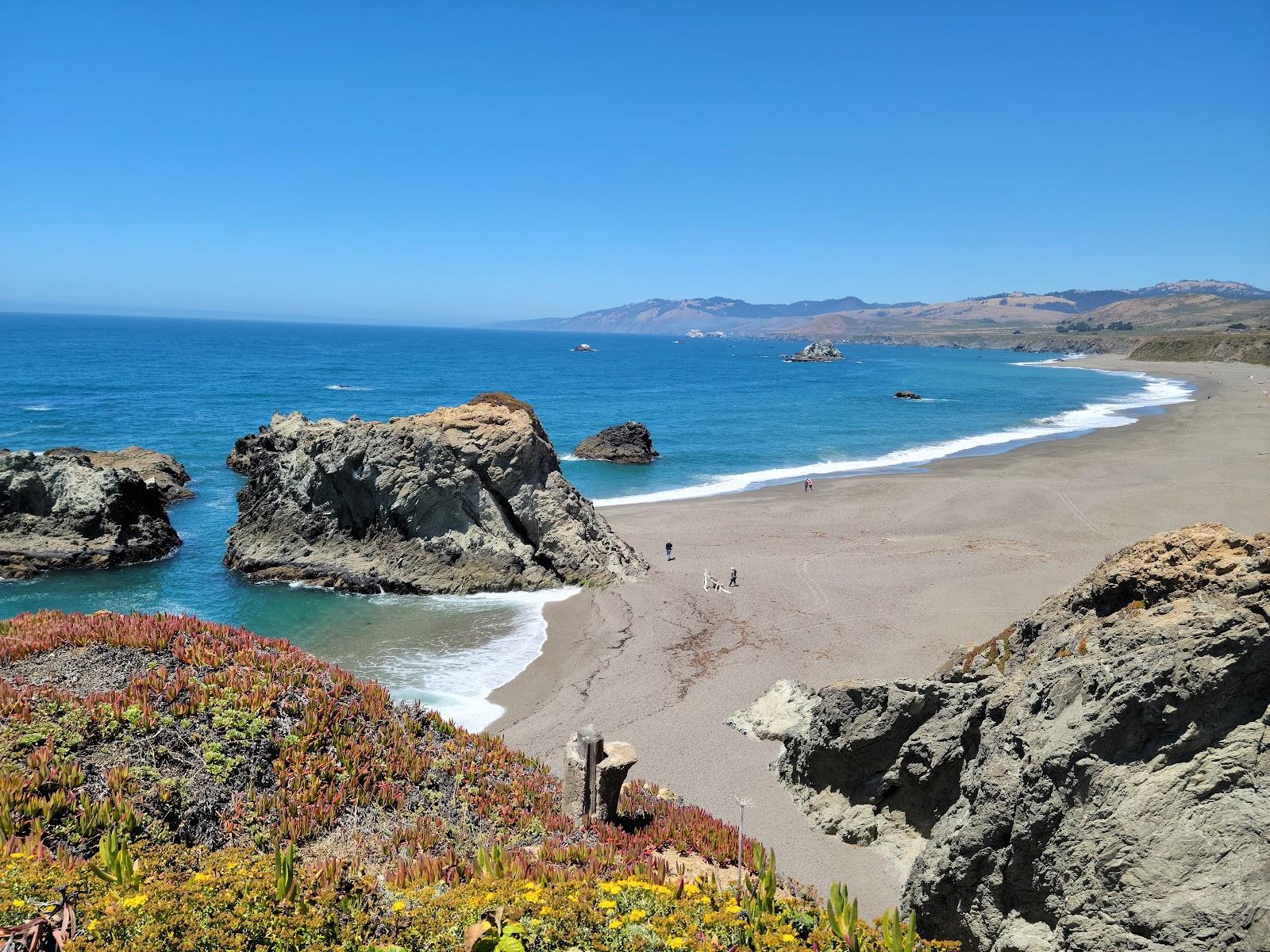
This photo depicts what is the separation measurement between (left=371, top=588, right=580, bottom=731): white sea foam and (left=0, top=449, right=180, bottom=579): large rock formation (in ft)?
38.1

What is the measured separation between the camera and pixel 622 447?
56.1 m

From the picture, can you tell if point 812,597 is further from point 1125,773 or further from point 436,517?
point 1125,773

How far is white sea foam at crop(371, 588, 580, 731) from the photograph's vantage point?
18.3m

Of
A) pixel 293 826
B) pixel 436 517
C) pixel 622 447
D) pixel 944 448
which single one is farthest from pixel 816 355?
pixel 293 826

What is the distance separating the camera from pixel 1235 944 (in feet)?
20.5

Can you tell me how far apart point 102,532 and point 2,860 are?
26.9 metres

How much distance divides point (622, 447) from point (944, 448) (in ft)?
80.3

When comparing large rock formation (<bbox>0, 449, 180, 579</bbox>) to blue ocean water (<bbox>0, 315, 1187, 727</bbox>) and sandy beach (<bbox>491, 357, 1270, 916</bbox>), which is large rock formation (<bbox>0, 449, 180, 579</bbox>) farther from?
sandy beach (<bbox>491, 357, 1270, 916</bbox>)

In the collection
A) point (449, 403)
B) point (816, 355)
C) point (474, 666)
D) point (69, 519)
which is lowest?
point (474, 666)

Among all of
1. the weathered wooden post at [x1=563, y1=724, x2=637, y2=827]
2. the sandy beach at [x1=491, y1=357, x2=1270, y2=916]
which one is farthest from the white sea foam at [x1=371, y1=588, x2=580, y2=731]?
the weathered wooden post at [x1=563, y1=724, x2=637, y2=827]

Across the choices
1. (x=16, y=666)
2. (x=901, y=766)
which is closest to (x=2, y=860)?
(x=16, y=666)

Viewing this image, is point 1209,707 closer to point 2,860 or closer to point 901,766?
point 901,766

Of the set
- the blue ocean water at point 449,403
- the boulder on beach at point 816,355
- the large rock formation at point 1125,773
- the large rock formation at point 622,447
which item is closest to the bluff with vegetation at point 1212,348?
the blue ocean water at point 449,403

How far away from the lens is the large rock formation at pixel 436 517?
27109mm
